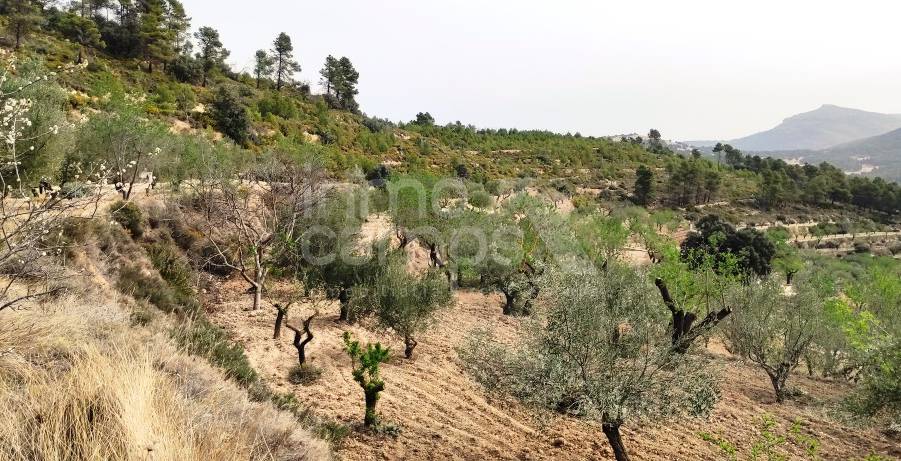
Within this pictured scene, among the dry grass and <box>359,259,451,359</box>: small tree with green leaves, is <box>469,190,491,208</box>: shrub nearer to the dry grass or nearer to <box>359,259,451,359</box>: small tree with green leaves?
<box>359,259,451,359</box>: small tree with green leaves

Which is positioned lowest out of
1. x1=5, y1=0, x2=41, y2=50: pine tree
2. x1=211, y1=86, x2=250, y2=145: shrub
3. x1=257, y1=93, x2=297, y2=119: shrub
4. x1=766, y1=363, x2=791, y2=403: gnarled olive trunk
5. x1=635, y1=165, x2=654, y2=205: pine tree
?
x1=766, y1=363, x2=791, y2=403: gnarled olive trunk

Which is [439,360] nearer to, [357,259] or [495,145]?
[357,259]

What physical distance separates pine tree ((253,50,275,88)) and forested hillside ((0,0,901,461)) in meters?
34.3

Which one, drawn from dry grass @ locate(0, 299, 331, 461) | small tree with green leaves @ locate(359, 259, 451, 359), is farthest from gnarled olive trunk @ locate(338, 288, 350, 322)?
dry grass @ locate(0, 299, 331, 461)

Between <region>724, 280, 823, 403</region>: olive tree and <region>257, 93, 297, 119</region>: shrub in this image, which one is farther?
<region>257, 93, 297, 119</region>: shrub

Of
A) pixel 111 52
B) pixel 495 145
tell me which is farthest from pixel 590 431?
pixel 495 145

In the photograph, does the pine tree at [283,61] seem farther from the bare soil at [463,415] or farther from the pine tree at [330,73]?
the bare soil at [463,415]

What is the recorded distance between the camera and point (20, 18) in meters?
49.1

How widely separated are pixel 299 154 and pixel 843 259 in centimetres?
6360

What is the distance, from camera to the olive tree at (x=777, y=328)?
56.4 feet

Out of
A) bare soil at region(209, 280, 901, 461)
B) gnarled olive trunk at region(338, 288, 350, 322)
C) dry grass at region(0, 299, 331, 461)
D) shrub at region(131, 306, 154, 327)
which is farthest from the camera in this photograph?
gnarled olive trunk at region(338, 288, 350, 322)

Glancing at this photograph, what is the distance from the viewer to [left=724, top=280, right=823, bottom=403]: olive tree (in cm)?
1719

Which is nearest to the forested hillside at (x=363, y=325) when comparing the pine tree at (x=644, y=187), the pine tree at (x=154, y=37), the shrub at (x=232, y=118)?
the shrub at (x=232, y=118)

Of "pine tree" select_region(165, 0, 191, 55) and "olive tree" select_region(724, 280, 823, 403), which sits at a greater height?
"pine tree" select_region(165, 0, 191, 55)
